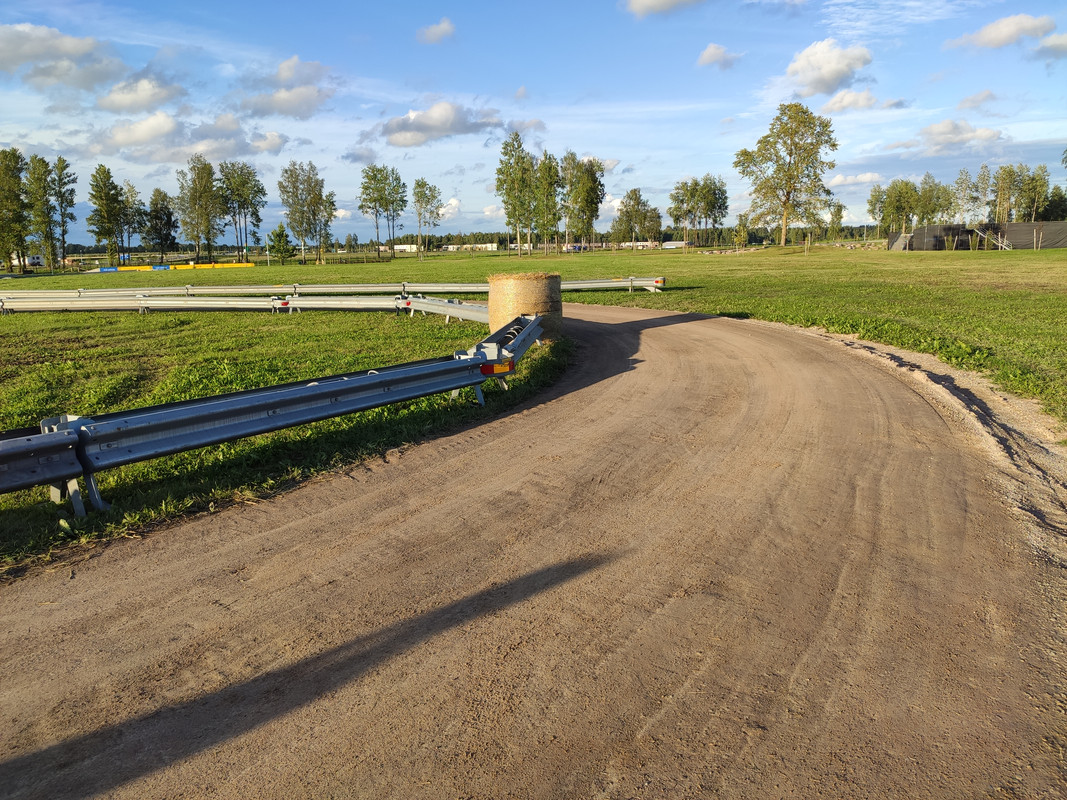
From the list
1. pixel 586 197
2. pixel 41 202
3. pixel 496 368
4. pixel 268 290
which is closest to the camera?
pixel 496 368

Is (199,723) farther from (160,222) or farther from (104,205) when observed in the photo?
(160,222)

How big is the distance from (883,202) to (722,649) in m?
115

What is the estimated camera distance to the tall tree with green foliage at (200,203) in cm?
7538

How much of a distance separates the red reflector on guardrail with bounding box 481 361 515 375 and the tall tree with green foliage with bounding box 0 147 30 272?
7356cm

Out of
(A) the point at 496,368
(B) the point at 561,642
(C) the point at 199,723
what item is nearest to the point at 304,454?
(A) the point at 496,368

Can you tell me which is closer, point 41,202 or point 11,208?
point 11,208

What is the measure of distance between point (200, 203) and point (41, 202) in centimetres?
1531

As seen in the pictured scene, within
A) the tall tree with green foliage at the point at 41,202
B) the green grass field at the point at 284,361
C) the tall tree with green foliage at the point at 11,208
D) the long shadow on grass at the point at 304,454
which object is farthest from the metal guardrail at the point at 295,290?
the tall tree with green foliage at the point at 41,202

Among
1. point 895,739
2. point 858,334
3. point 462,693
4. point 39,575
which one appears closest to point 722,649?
point 895,739

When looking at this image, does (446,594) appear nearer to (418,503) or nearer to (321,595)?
(321,595)

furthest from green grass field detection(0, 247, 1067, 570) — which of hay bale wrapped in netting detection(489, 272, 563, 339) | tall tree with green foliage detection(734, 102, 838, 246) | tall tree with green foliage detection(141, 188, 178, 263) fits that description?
tall tree with green foliage detection(141, 188, 178, 263)

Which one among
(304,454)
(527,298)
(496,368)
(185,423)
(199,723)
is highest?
(527,298)

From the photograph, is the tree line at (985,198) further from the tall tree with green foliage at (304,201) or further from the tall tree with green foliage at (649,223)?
the tall tree with green foliage at (304,201)

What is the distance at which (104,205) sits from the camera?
7219cm
